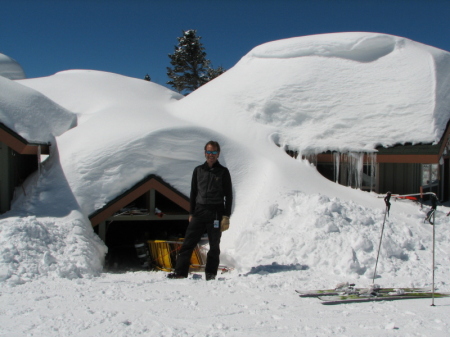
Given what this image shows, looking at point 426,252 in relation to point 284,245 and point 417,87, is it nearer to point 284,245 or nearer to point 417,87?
point 284,245

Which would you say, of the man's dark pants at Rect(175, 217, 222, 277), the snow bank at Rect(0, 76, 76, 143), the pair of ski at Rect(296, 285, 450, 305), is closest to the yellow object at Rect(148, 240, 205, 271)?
the man's dark pants at Rect(175, 217, 222, 277)

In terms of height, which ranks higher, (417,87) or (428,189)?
(417,87)

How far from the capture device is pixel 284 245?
609 cm

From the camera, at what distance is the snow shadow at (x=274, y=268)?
5297mm

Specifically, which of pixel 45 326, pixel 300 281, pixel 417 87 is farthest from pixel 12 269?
pixel 417 87

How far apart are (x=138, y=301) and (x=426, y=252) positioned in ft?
15.1

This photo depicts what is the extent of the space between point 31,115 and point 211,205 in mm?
7319

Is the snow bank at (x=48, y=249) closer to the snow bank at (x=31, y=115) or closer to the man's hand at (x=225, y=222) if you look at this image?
the man's hand at (x=225, y=222)

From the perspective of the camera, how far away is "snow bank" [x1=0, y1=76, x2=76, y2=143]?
9.06m

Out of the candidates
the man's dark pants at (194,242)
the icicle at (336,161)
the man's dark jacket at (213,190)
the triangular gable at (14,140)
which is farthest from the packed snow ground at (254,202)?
the man's dark jacket at (213,190)

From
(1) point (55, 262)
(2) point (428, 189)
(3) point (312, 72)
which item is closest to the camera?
(1) point (55, 262)

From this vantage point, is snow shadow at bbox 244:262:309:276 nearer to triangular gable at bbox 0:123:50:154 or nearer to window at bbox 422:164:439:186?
triangular gable at bbox 0:123:50:154

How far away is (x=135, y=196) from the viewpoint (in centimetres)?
744

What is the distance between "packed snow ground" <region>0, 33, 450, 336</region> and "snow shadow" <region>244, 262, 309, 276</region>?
0.03m
